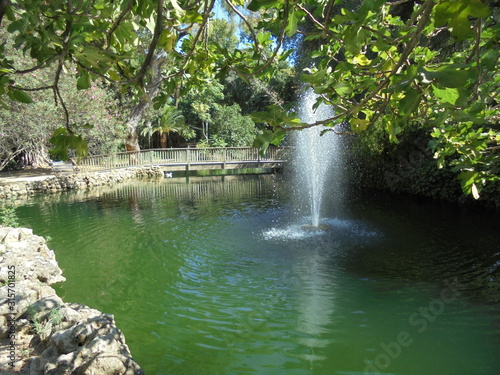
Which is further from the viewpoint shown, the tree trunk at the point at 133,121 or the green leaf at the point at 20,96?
the tree trunk at the point at 133,121

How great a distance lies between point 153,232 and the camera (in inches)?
333

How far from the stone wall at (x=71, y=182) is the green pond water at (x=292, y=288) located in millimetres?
4202

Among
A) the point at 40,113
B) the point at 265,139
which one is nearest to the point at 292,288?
the point at 265,139

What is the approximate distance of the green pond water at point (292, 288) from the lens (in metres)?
3.71

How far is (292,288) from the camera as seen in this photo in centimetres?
530

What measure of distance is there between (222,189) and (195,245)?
8829mm

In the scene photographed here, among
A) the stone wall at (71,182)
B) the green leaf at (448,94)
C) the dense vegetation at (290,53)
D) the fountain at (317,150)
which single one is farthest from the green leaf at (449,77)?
the stone wall at (71,182)

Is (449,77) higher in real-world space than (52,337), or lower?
higher

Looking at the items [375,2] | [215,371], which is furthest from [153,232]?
[375,2]

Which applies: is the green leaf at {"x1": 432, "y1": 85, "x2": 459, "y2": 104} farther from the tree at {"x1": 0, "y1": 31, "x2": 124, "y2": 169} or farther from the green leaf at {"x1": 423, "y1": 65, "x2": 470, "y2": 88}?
the tree at {"x1": 0, "y1": 31, "x2": 124, "y2": 169}

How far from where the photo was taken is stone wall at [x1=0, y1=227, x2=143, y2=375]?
9.78 ft

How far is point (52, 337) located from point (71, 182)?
14.0 m

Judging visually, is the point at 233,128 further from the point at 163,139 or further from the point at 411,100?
the point at 411,100

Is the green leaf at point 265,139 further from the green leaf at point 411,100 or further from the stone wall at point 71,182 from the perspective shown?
the stone wall at point 71,182
